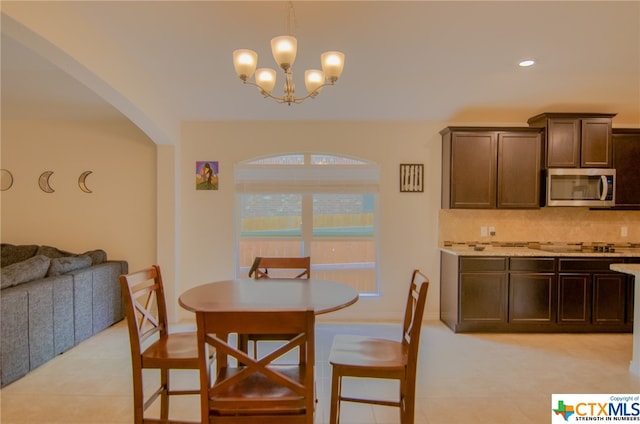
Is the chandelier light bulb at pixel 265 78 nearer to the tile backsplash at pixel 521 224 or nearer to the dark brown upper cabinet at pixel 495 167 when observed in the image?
the dark brown upper cabinet at pixel 495 167

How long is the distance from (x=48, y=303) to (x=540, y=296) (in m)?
4.80

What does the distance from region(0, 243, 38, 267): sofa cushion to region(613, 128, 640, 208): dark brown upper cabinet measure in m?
6.94

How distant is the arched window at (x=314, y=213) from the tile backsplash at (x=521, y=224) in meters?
0.97

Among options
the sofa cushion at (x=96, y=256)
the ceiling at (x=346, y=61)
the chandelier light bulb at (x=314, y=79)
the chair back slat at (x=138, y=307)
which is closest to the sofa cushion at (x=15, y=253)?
the sofa cushion at (x=96, y=256)

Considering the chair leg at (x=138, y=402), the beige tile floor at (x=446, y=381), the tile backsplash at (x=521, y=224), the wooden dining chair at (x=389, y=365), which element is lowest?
the beige tile floor at (x=446, y=381)

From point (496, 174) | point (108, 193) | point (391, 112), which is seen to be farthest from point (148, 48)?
point (496, 174)

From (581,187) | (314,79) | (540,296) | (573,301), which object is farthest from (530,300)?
(314,79)

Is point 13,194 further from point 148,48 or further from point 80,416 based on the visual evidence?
point 80,416

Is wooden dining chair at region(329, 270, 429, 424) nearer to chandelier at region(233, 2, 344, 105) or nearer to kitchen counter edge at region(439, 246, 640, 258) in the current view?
chandelier at region(233, 2, 344, 105)

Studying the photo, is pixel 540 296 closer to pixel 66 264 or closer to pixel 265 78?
pixel 265 78

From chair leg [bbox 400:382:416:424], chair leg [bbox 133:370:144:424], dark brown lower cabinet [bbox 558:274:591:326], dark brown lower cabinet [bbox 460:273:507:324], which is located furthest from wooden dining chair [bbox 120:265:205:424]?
dark brown lower cabinet [bbox 558:274:591:326]

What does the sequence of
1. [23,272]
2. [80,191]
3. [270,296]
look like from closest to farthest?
1. [270,296]
2. [23,272]
3. [80,191]

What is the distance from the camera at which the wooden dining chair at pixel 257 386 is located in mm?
1361

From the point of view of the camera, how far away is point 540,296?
12.3 feet
